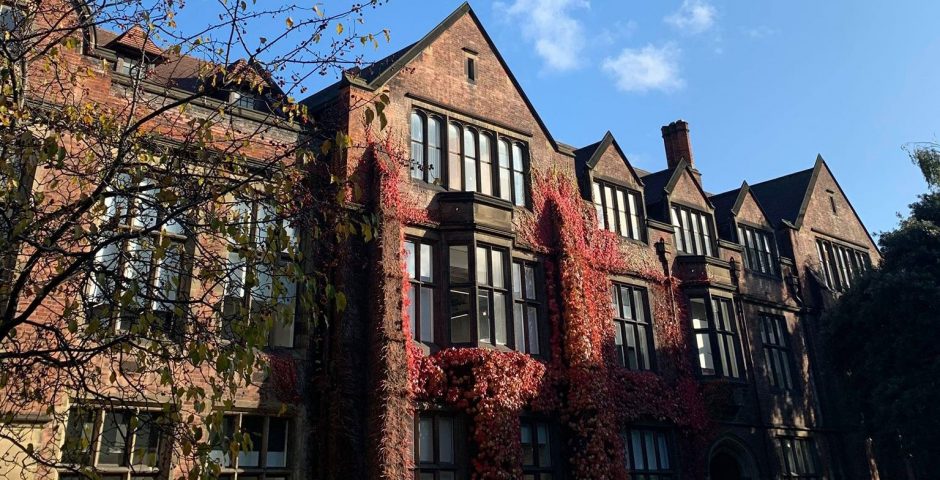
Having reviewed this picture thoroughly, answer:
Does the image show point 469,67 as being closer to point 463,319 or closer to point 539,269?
point 539,269

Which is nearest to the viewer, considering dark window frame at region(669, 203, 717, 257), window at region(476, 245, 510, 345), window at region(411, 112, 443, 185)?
window at region(476, 245, 510, 345)

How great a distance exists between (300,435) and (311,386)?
0.93m

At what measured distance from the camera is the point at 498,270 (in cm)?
1727

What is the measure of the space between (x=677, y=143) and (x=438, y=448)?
704 inches

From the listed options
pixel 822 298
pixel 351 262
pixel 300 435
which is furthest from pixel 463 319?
pixel 822 298

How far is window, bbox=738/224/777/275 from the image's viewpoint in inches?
994

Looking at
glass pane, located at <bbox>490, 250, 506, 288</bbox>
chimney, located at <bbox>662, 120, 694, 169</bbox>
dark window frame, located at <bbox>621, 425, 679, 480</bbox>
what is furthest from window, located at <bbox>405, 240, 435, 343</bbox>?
chimney, located at <bbox>662, 120, 694, 169</bbox>

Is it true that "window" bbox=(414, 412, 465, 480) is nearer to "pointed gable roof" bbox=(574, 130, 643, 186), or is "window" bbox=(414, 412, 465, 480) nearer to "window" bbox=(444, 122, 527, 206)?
"window" bbox=(444, 122, 527, 206)

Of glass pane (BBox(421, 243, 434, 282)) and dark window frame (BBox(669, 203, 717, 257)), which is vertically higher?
dark window frame (BBox(669, 203, 717, 257))

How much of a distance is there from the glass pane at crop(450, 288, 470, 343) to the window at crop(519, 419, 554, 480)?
7.69ft

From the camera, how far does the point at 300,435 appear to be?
1370 centimetres

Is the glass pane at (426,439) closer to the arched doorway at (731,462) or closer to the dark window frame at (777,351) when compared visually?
the arched doorway at (731,462)

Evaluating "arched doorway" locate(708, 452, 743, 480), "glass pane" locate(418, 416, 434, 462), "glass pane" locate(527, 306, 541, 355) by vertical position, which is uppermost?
"glass pane" locate(527, 306, 541, 355)

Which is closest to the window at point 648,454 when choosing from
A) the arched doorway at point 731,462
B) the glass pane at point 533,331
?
the arched doorway at point 731,462
